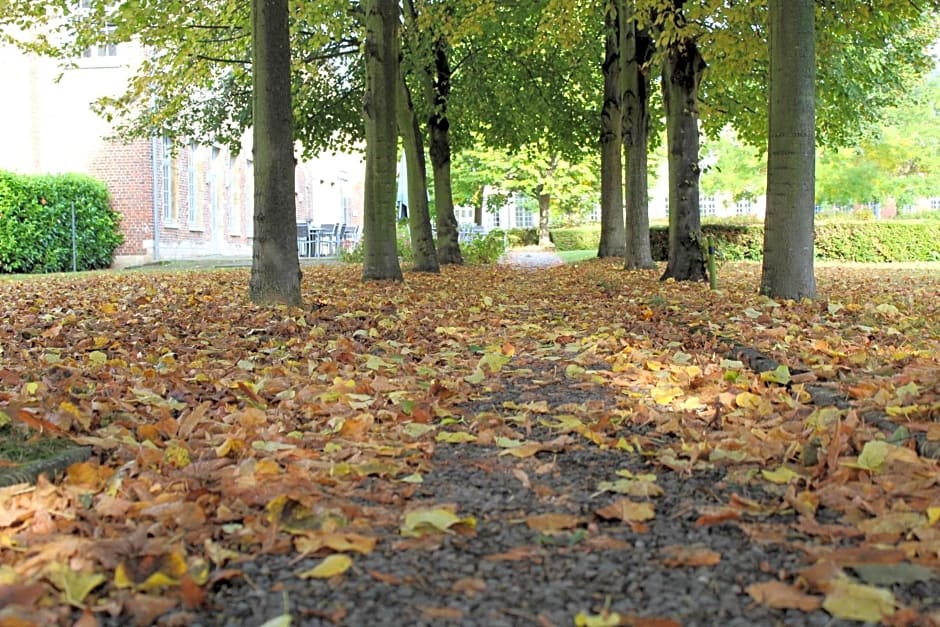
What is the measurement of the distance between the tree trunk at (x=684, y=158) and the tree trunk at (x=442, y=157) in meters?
7.42

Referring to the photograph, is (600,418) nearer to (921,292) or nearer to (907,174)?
(921,292)

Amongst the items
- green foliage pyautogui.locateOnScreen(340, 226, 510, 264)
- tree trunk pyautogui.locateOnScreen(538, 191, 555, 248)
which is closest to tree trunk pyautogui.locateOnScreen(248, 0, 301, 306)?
green foliage pyautogui.locateOnScreen(340, 226, 510, 264)

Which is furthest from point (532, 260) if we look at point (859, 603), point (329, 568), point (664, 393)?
point (859, 603)

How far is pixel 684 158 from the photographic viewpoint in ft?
42.1

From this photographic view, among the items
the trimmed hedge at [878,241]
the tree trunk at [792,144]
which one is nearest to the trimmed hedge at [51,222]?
the trimmed hedge at [878,241]

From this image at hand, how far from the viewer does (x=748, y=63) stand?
13188 millimetres

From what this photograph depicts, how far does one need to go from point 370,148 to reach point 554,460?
9.80 metres

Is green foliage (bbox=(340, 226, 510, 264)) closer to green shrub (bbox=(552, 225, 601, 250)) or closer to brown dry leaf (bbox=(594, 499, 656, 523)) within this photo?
green shrub (bbox=(552, 225, 601, 250))

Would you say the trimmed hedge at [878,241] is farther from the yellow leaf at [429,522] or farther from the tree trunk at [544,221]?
the yellow leaf at [429,522]

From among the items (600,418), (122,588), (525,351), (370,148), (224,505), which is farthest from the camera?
(370,148)

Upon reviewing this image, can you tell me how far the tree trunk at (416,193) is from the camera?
16500 mm

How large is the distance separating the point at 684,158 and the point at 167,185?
1797 centimetres

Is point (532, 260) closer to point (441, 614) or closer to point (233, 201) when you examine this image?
point (233, 201)

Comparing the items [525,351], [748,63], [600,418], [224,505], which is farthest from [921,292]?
[224,505]
